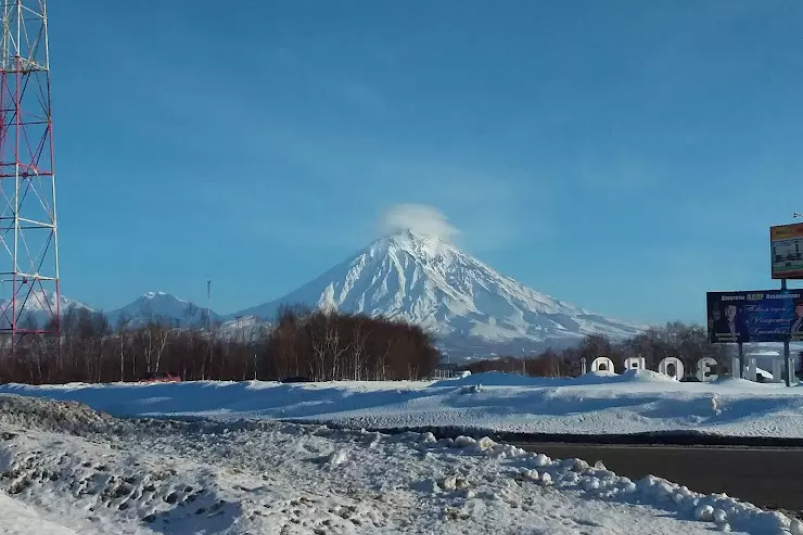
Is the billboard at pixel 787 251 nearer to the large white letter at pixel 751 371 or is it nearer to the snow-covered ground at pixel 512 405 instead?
the snow-covered ground at pixel 512 405

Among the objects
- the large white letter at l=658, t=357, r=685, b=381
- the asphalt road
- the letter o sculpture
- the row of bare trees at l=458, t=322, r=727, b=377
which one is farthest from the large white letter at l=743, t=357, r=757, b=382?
the row of bare trees at l=458, t=322, r=727, b=377

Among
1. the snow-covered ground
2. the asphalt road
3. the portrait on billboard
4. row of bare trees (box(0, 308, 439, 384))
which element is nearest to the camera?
the asphalt road

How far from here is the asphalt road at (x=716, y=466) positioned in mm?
10820

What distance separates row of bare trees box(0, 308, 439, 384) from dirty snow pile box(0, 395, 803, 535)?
1740 inches

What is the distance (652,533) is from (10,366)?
5180cm

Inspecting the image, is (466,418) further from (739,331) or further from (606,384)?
(739,331)

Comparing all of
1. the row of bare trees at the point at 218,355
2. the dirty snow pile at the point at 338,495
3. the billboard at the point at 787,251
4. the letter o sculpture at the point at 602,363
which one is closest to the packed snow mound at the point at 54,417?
the dirty snow pile at the point at 338,495

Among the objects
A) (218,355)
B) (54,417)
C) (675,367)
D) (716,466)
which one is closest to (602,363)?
(675,367)

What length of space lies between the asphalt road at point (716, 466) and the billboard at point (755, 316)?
1742 cm

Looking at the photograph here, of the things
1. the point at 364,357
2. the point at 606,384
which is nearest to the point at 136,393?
the point at 606,384

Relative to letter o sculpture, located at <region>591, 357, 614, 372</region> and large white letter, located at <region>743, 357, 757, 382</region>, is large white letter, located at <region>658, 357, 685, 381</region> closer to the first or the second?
letter o sculpture, located at <region>591, 357, 614, 372</region>

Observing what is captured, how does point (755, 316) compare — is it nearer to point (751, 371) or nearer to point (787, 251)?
point (787, 251)

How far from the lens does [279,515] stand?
686cm

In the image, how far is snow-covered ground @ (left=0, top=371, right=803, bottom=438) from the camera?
66.0ft
